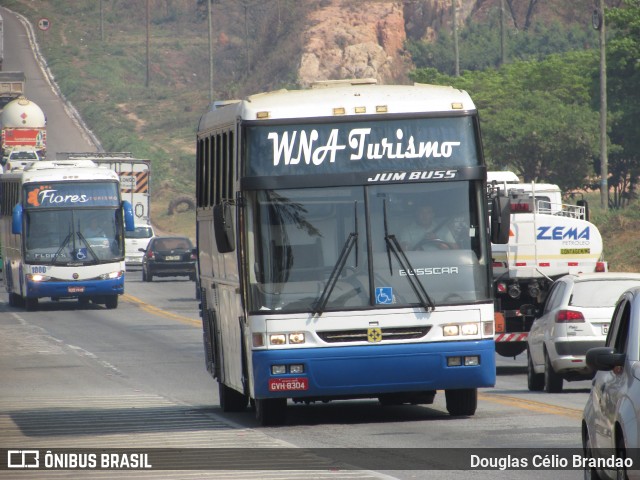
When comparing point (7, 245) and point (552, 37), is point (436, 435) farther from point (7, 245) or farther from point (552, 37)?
point (552, 37)

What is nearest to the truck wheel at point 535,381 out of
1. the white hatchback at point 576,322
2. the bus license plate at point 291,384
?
the white hatchback at point 576,322

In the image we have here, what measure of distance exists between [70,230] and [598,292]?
2337 cm

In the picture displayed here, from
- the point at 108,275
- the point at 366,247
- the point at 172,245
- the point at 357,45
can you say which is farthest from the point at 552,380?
the point at 357,45

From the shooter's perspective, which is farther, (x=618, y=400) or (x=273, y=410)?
(x=273, y=410)

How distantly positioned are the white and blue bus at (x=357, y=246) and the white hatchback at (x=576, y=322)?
3904mm

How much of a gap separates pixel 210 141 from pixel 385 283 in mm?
3651

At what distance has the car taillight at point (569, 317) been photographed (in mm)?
19500

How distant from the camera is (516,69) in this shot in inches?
2667

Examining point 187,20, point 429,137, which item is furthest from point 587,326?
point 187,20

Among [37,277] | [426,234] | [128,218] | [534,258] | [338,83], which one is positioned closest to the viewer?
[426,234]

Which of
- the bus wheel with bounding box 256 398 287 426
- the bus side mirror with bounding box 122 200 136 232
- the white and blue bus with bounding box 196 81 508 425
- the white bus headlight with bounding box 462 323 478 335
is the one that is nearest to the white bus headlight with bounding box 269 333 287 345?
the white and blue bus with bounding box 196 81 508 425

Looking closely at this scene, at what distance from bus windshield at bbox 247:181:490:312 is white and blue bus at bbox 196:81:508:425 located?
1 centimetres

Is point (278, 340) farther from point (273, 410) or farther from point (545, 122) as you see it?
point (545, 122)

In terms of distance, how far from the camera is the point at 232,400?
1786cm
